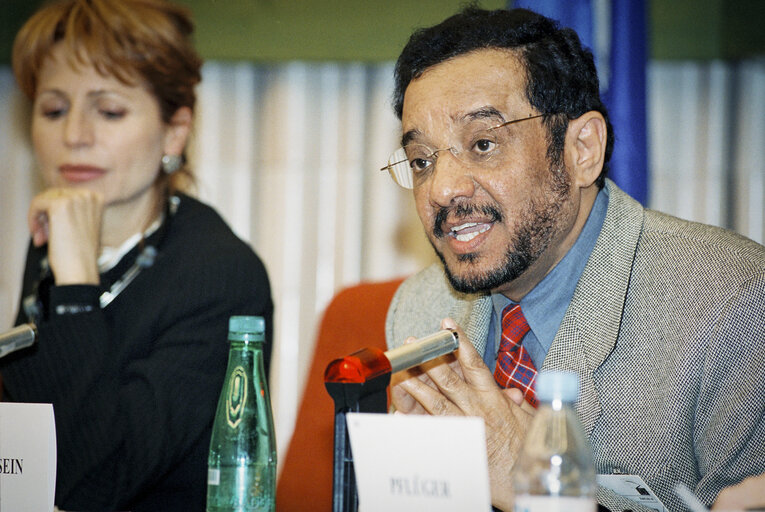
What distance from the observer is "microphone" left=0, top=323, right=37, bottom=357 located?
1002 mm

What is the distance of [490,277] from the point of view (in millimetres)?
1346

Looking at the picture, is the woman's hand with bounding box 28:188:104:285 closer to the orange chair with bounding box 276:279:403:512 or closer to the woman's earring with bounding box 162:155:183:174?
the woman's earring with bounding box 162:155:183:174

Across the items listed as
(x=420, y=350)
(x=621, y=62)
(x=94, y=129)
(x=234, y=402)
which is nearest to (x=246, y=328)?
(x=234, y=402)

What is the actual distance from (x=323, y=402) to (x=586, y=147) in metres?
0.76

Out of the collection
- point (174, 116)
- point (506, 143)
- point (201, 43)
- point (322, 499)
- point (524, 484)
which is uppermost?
point (201, 43)

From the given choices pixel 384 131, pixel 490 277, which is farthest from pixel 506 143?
pixel 384 131

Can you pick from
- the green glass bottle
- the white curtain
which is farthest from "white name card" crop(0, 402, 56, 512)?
the white curtain

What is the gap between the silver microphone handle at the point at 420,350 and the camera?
84cm

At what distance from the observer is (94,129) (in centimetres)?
182

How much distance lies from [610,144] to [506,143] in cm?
32

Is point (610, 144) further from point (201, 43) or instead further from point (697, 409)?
point (201, 43)

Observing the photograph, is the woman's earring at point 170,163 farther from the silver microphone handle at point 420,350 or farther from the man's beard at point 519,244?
the silver microphone handle at point 420,350

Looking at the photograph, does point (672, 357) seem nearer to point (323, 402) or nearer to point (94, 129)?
point (323, 402)

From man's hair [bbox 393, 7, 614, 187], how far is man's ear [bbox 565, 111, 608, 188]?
2 centimetres
